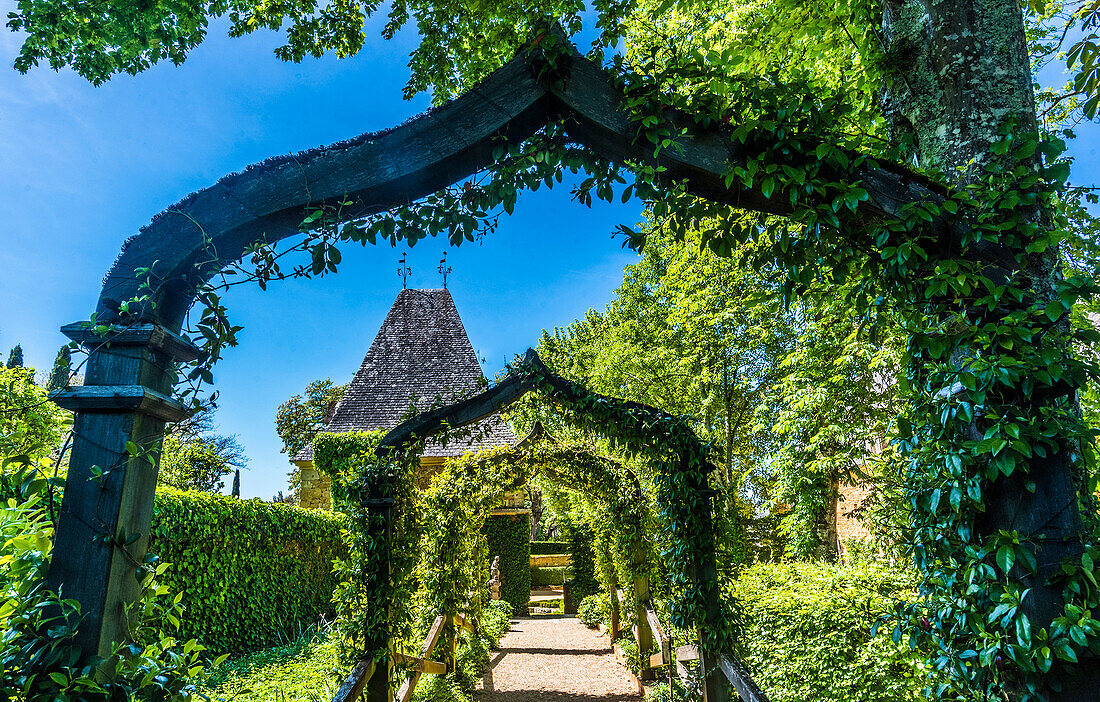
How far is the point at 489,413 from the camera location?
17.8 ft

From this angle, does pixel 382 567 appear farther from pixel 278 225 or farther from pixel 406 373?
pixel 406 373

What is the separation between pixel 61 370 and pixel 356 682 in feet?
10.5

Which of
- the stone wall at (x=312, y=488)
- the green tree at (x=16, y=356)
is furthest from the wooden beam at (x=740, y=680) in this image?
the green tree at (x=16, y=356)

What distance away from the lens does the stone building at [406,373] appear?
15.9 m

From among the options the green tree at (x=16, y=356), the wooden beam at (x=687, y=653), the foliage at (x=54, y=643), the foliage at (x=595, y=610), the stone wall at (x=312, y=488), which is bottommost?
the foliage at (x=595, y=610)

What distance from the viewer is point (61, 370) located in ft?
6.48

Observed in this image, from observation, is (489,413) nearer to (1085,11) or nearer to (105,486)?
(105,486)

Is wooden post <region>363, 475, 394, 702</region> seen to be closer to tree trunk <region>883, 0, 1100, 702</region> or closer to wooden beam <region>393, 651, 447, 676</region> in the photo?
wooden beam <region>393, 651, 447, 676</region>

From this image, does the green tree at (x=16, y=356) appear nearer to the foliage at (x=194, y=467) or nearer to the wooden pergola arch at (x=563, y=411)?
the foliage at (x=194, y=467)

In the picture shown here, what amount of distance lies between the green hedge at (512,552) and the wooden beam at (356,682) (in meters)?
10.3

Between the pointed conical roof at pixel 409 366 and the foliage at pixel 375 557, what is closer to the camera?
the foliage at pixel 375 557

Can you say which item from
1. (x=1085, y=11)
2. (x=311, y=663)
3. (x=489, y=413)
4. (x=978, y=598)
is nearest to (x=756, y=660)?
(x=489, y=413)

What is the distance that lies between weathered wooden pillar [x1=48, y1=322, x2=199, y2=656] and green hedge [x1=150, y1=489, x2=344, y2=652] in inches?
220

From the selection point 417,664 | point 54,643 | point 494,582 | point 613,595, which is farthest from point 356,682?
point 494,582
